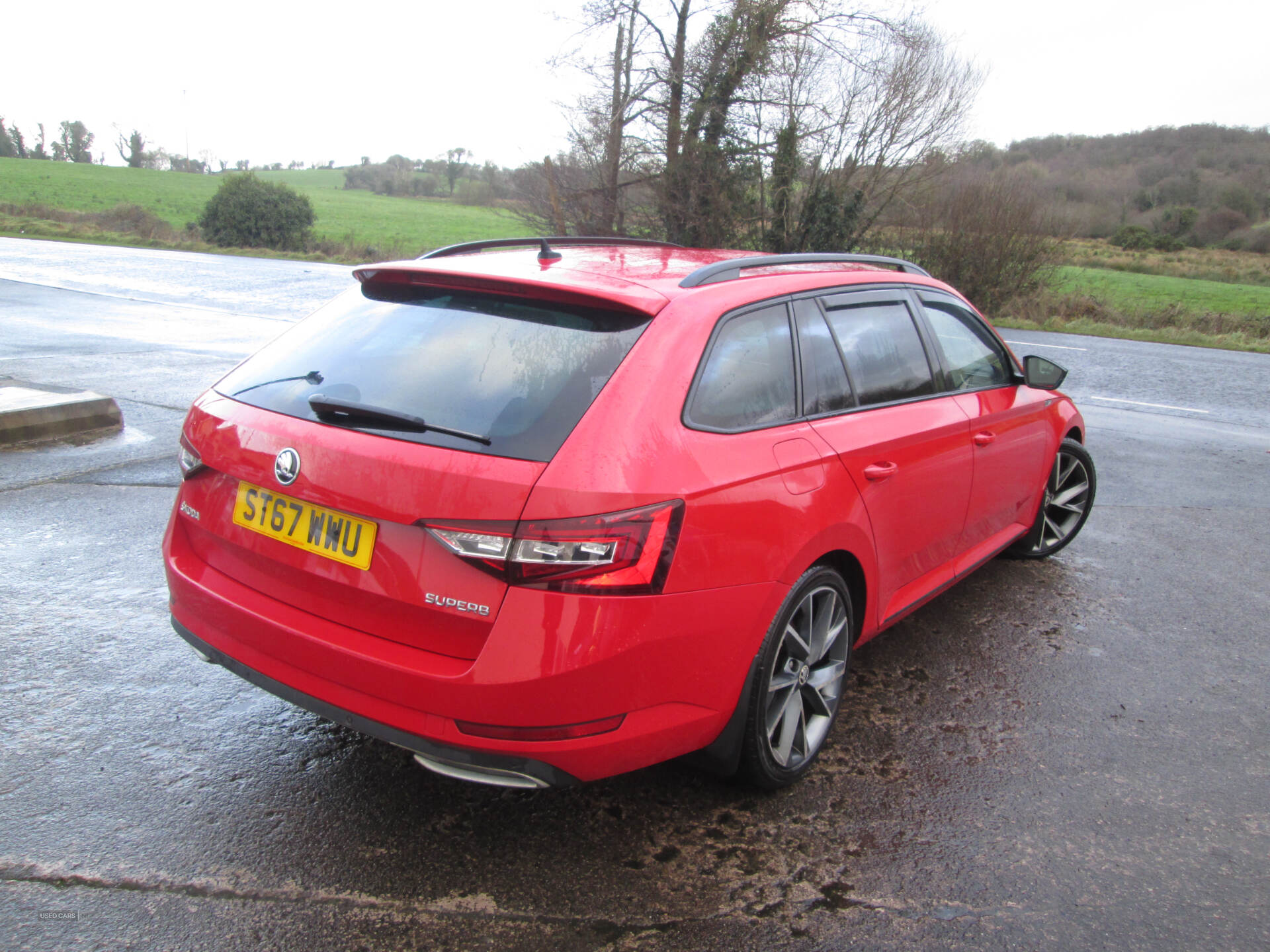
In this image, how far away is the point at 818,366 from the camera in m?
3.13

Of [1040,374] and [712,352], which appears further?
[1040,374]

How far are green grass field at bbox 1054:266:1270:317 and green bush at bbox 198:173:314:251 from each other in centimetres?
2658

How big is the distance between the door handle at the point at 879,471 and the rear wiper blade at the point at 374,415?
138cm

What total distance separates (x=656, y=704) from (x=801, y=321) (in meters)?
1.42

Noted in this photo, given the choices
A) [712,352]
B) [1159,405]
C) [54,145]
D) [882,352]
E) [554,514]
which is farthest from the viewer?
[54,145]

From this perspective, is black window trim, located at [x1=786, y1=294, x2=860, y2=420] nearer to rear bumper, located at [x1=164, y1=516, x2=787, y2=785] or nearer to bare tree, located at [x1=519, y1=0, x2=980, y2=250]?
rear bumper, located at [x1=164, y1=516, x2=787, y2=785]

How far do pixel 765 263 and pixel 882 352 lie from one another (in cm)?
63

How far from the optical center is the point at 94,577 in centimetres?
422

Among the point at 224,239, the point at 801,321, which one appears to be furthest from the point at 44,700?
the point at 224,239

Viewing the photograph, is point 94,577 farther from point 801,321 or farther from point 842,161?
point 842,161

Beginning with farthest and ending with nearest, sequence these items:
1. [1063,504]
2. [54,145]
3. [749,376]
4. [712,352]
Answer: [54,145]
[1063,504]
[749,376]
[712,352]

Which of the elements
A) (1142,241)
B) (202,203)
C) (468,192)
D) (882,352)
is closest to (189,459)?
(882,352)

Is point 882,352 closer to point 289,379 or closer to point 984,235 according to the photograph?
point 289,379

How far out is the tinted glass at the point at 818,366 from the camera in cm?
305
